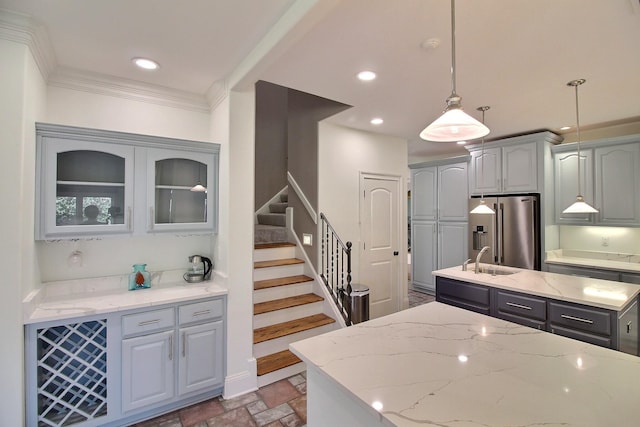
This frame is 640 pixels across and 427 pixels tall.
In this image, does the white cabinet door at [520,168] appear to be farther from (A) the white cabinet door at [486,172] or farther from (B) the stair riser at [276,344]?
(B) the stair riser at [276,344]

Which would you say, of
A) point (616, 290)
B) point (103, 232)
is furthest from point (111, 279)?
point (616, 290)

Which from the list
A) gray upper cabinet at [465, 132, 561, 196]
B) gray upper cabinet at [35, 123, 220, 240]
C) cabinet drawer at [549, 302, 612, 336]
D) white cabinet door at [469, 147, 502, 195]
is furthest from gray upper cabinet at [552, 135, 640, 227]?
gray upper cabinet at [35, 123, 220, 240]

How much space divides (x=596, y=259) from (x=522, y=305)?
2.57m

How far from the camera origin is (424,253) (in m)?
5.68

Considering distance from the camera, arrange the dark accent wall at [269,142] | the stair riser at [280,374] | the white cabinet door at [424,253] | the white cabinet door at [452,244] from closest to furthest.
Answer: the stair riser at [280,374] < the white cabinet door at [452,244] < the dark accent wall at [269,142] < the white cabinet door at [424,253]

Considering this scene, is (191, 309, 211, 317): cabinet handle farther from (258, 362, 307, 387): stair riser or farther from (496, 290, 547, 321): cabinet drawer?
(496, 290, 547, 321): cabinet drawer

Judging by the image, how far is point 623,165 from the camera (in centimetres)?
365

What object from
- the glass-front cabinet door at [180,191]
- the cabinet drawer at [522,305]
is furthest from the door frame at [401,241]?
the glass-front cabinet door at [180,191]

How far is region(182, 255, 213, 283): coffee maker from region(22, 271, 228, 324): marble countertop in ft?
0.19

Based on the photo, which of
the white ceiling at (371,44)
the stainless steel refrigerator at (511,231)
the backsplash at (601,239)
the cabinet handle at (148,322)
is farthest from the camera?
the stainless steel refrigerator at (511,231)

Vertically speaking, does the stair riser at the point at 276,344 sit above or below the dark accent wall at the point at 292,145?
below

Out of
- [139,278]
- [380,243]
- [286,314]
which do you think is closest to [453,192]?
[380,243]

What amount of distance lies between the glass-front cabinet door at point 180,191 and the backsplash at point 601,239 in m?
4.84

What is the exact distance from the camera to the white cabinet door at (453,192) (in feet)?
16.7
